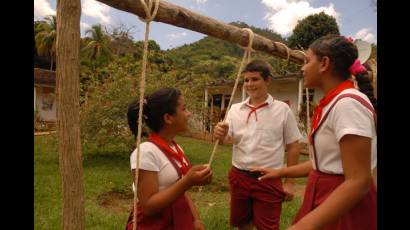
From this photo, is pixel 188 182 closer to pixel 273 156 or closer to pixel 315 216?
pixel 315 216

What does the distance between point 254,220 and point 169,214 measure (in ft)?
3.95

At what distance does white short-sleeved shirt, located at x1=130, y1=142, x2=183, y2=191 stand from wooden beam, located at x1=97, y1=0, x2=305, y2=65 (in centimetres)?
71

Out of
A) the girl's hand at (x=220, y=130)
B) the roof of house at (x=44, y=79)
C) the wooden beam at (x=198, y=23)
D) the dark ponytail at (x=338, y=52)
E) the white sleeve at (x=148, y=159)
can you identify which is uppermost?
the roof of house at (x=44, y=79)

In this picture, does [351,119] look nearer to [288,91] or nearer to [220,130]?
[220,130]

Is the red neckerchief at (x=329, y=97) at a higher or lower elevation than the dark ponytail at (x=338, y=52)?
lower

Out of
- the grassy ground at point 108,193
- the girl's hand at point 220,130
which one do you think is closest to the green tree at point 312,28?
the grassy ground at point 108,193

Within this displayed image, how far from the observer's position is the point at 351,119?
1.38 meters

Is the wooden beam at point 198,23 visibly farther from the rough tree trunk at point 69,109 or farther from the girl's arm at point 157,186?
the girl's arm at point 157,186

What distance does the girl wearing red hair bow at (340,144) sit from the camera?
1.33 meters

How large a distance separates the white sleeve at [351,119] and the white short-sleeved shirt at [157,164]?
84 centimetres

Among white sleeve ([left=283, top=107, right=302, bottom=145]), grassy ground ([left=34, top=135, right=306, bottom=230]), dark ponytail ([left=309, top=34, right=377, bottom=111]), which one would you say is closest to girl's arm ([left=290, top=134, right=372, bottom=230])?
dark ponytail ([left=309, top=34, right=377, bottom=111])

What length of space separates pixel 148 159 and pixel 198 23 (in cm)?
99

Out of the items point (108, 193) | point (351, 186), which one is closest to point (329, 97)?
point (351, 186)
